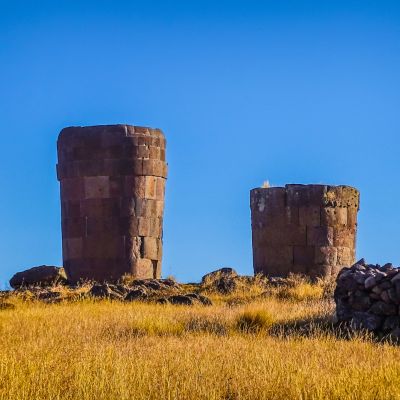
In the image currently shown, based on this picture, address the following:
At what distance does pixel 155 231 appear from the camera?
79.2ft

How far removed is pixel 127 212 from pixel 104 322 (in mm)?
9935

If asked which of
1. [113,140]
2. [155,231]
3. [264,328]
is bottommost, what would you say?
[264,328]

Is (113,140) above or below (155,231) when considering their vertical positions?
above

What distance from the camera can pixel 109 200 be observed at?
924 inches

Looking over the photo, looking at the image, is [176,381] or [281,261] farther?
[281,261]

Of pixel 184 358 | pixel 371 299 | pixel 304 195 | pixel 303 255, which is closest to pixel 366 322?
pixel 371 299

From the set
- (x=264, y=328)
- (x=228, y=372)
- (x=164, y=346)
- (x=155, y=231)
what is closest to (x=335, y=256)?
(x=155, y=231)

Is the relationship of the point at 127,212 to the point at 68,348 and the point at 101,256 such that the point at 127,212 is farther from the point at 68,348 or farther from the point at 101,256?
the point at 68,348

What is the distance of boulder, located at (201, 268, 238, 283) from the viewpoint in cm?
2540

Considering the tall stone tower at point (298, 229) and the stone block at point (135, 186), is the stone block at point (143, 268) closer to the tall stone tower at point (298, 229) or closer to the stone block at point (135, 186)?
the stone block at point (135, 186)

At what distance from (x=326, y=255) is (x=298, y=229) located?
3.61 ft

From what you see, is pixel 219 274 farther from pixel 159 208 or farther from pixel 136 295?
pixel 136 295

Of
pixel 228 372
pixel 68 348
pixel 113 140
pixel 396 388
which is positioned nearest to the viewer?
pixel 396 388

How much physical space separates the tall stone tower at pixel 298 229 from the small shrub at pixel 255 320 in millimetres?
10311
